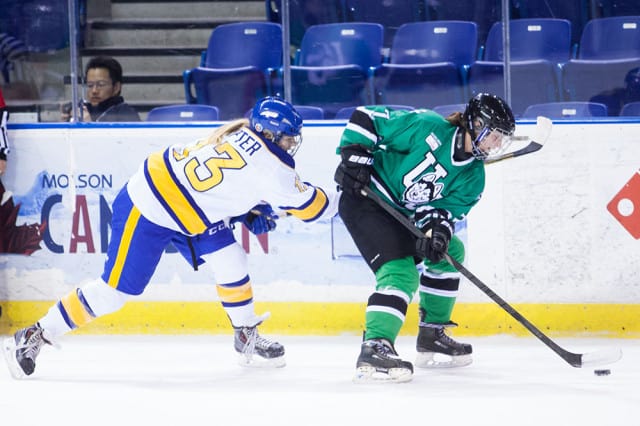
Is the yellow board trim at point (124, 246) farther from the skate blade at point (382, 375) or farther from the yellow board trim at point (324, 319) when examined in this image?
the yellow board trim at point (324, 319)

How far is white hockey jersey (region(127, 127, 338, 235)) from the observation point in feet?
12.0

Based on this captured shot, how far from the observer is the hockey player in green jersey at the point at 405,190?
3594 mm

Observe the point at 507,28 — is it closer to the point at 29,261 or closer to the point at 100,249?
the point at 100,249

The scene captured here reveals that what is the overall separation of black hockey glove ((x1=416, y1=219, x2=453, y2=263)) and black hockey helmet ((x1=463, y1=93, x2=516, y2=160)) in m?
0.28

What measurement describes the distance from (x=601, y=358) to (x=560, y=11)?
6.08 feet

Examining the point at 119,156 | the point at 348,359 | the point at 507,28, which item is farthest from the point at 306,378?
the point at 507,28

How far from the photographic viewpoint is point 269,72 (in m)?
5.02

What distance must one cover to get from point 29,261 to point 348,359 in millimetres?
1607

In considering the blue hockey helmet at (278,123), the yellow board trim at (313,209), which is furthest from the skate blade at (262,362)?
the blue hockey helmet at (278,123)

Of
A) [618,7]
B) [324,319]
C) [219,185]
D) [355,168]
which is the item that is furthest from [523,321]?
[618,7]

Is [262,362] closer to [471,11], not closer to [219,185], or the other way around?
[219,185]

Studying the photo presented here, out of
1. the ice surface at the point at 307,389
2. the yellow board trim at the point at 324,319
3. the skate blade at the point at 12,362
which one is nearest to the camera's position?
the ice surface at the point at 307,389

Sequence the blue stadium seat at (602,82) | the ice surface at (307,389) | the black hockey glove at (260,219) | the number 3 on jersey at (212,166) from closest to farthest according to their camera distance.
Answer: the ice surface at (307,389), the number 3 on jersey at (212,166), the black hockey glove at (260,219), the blue stadium seat at (602,82)

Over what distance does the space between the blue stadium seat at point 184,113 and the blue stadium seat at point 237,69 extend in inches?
2.8
